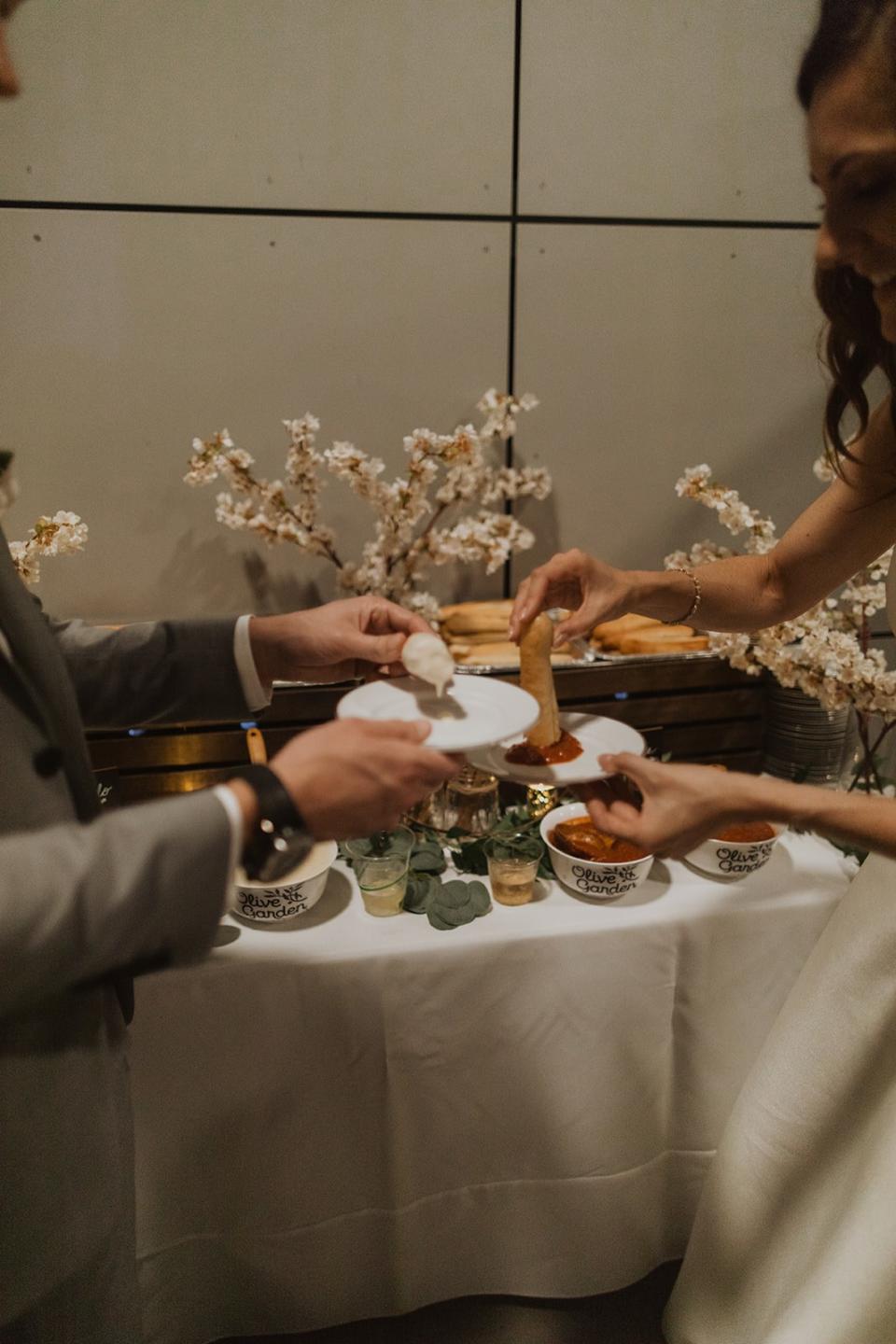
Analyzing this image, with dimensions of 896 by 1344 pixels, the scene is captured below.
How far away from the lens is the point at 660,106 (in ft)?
→ 6.91

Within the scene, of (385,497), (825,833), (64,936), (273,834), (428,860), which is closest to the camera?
(64,936)

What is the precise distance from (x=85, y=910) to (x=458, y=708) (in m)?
0.54

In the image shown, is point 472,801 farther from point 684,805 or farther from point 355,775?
point 355,775

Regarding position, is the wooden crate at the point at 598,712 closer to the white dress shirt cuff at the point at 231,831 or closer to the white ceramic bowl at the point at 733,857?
the white ceramic bowl at the point at 733,857

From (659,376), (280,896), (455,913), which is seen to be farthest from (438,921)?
(659,376)

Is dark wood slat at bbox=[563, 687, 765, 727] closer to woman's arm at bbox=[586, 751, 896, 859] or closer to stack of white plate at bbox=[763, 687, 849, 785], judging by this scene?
stack of white plate at bbox=[763, 687, 849, 785]

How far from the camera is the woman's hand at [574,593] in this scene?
1.39 metres

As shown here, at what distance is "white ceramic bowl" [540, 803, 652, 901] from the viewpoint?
144 centimetres

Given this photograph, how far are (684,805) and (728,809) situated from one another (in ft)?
0.18

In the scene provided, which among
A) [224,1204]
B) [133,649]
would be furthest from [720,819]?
[224,1204]

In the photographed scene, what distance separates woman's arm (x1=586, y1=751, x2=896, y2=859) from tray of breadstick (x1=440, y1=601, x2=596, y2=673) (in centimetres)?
78

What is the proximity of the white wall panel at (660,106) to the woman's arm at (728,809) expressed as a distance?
1.65 m

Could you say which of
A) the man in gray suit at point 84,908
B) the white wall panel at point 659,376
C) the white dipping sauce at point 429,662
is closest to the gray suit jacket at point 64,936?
the man in gray suit at point 84,908

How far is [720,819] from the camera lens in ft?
3.55
